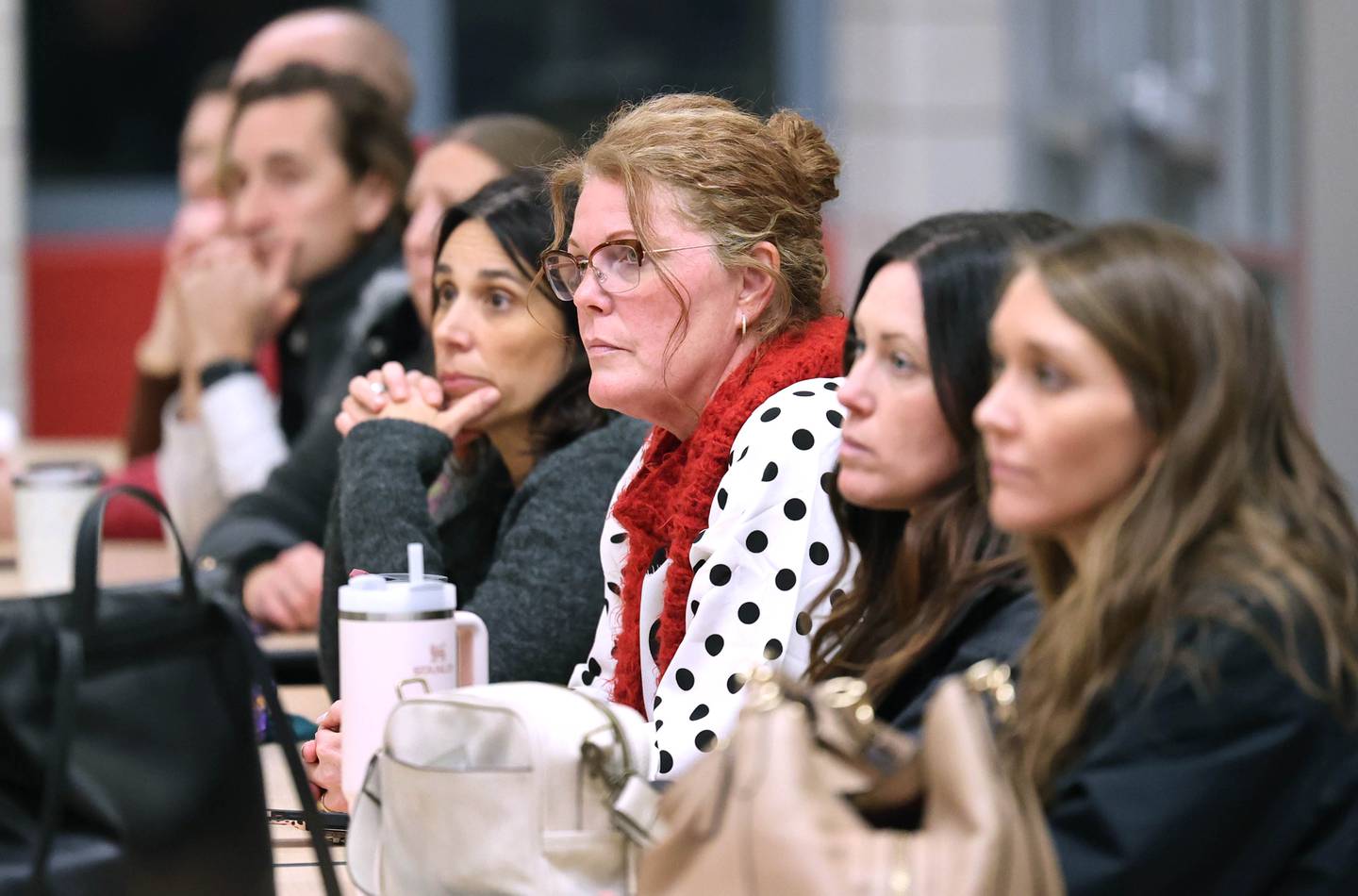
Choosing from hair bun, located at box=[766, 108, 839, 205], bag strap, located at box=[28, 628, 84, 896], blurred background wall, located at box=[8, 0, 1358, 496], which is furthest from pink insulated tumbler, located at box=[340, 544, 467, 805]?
blurred background wall, located at box=[8, 0, 1358, 496]

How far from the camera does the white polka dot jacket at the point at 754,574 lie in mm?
1450

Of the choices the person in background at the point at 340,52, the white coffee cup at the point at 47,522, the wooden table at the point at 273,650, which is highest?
the person in background at the point at 340,52

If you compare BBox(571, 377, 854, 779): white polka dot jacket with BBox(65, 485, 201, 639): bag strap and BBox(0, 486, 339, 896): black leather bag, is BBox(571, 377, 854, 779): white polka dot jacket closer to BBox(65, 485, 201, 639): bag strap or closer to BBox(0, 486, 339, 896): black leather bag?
BBox(0, 486, 339, 896): black leather bag

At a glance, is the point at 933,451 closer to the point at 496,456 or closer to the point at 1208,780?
the point at 1208,780

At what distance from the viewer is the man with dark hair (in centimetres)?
323

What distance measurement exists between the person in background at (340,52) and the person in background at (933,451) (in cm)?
245

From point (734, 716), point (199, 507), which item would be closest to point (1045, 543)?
point (734, 716)

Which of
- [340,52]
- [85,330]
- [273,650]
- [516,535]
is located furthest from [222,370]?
[85,330]

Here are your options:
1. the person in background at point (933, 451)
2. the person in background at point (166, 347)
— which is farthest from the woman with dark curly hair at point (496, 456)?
the person in background at point (166, 347)

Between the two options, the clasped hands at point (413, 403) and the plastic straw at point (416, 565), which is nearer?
the plastic straw at point (416, 565)

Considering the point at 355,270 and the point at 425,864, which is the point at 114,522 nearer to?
the point at 355,270

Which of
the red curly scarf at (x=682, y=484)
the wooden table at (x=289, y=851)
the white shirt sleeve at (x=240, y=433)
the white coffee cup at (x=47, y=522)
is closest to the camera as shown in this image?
the wooden table at (x=289, y=851)

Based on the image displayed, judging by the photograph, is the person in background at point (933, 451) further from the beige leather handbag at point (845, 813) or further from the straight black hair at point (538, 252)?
the straight black hair at point (538, 252)

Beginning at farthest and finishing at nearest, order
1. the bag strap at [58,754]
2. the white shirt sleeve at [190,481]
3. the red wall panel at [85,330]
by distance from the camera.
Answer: the red wall panel at [85,330]
the white shirt sleeve at [190,481]
the bag strap at [58,754]
